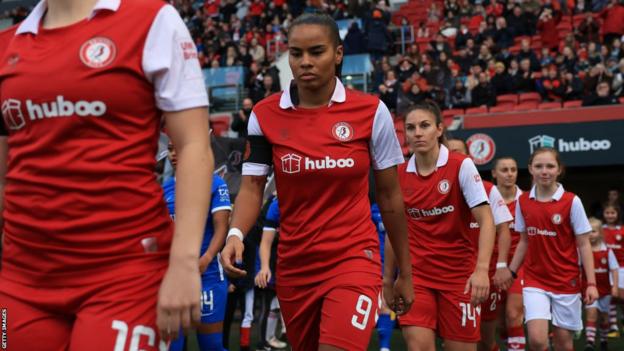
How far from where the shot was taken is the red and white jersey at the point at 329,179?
464 cm

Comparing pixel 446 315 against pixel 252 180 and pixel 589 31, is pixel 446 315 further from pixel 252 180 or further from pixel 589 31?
pixel 589 31

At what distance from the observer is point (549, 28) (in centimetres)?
2217

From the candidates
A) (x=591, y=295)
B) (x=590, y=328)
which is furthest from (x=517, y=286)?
(x=590, y=328)

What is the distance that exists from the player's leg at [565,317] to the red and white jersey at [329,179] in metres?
4.22

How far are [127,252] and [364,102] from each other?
7.52 ft

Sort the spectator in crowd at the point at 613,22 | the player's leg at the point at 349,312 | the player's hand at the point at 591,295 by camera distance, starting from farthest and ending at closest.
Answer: the spectator in crowd at the point at 613,22 → the player's hand at the point at 591,295 → the player's leg at the point at 349,312

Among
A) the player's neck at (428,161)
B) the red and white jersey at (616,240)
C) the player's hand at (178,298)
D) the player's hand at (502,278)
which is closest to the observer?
the player's hand at (178,298)

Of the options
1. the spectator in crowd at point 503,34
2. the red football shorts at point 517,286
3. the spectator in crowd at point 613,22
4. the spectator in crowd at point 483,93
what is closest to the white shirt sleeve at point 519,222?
the red football shorts at point 517,286

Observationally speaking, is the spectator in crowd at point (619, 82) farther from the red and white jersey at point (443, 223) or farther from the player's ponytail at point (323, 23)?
the player's ponytail at point (323, 23)

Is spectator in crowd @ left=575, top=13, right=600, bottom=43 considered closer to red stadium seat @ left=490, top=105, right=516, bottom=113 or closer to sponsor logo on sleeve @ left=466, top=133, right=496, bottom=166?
red stadium seat @ left=490, top=105, right=516, bottom=113

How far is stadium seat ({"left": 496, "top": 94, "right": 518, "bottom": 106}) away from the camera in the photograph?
19.5 m

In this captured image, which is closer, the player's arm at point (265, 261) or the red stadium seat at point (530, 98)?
the player's arm at point (265, 261)

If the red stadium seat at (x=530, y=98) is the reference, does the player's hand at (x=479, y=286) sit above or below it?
below

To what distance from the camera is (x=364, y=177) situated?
4.74 meters
